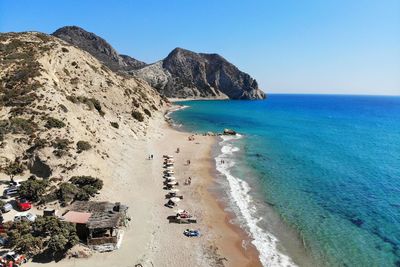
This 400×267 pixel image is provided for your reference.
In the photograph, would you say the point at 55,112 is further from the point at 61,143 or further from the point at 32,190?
the point at 32,190

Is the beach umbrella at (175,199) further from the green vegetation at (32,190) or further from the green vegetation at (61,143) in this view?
the green vegetation at (61,143)

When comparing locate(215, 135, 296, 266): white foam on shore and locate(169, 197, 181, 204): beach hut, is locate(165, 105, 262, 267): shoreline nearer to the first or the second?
locate(215, 135, 296, 266): white foam on shore

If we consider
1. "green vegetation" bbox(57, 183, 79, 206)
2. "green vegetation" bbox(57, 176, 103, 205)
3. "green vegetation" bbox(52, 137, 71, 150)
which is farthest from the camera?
"green vegetation" bbox(52, 137, 71, 150)

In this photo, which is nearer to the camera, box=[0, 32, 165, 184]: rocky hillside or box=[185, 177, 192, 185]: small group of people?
box=[0, 32, 165, 184]: rocky hillside

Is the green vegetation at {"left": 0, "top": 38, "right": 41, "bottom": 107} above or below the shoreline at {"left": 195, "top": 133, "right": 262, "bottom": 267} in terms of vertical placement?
above

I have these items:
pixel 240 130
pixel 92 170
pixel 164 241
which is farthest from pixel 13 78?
pixel 240 130

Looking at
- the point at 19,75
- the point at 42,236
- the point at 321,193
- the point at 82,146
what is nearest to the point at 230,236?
the point at 42,236

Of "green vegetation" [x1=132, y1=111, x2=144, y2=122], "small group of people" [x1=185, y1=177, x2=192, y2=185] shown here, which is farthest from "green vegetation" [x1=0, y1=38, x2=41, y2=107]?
"small group of people" [x1=185, y1=177, x2=192, y2=185]

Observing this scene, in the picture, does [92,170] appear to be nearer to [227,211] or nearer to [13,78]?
[227,211]
